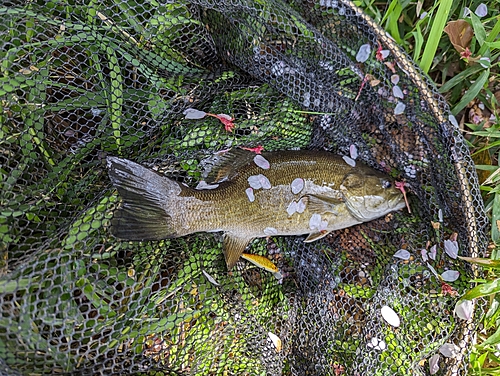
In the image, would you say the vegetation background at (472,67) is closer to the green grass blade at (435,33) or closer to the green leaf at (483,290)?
the green grass blade at (435,33)

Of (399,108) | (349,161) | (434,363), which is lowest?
(434,363)

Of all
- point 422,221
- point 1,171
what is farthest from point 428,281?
point 1,171

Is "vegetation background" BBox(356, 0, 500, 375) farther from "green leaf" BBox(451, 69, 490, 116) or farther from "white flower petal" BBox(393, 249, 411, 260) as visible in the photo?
"white flower petal" BBox(393, 249, 411, 260)

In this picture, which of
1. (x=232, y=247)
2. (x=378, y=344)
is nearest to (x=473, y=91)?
(x=378, y=344)

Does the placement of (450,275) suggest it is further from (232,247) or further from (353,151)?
(232,247)

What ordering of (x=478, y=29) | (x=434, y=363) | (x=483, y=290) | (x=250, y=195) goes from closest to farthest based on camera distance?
(x=483, y=290) < (x=434, y=363) < (x=250, y=195) < (x=478, y=29)

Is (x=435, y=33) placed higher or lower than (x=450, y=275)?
higher
